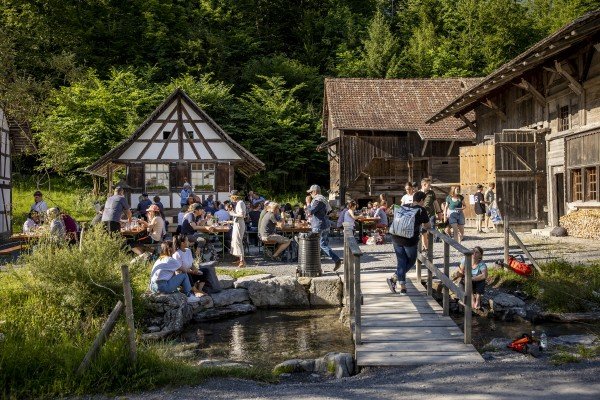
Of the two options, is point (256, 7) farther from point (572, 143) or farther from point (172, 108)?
point (572, 143)

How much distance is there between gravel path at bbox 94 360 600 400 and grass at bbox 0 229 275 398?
0.46 metres

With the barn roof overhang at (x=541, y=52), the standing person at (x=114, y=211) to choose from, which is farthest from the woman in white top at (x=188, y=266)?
the barn roof overhang at (x=541, y=52)

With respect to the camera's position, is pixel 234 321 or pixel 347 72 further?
pixel 347 72

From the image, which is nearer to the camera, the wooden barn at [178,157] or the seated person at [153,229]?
the seated person at [153,229]

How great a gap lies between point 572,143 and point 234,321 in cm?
1154

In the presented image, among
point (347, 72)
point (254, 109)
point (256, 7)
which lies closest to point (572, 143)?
point (254, 109)

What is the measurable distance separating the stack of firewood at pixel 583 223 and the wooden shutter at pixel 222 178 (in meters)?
14.4

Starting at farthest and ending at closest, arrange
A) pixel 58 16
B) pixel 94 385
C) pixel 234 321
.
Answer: pixel 58 16, pixel 234 321, pixel 94 385

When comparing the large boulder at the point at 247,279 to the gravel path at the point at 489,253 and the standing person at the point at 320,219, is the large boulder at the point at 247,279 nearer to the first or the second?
the gravel path at the point at 489,253

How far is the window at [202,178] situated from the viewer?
27.3 m

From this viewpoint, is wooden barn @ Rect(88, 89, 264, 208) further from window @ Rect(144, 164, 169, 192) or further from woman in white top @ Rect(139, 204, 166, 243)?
woman in white top @ Rect(139, 204, 166, 243)

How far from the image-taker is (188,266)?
1117cm

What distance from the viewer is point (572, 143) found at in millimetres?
17453

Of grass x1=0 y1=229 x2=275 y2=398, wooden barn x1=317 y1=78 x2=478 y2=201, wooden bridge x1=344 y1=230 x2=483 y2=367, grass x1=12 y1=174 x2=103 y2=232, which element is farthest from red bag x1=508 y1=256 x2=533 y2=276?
grass x1=12 y1=174 x2=103 y2=232
